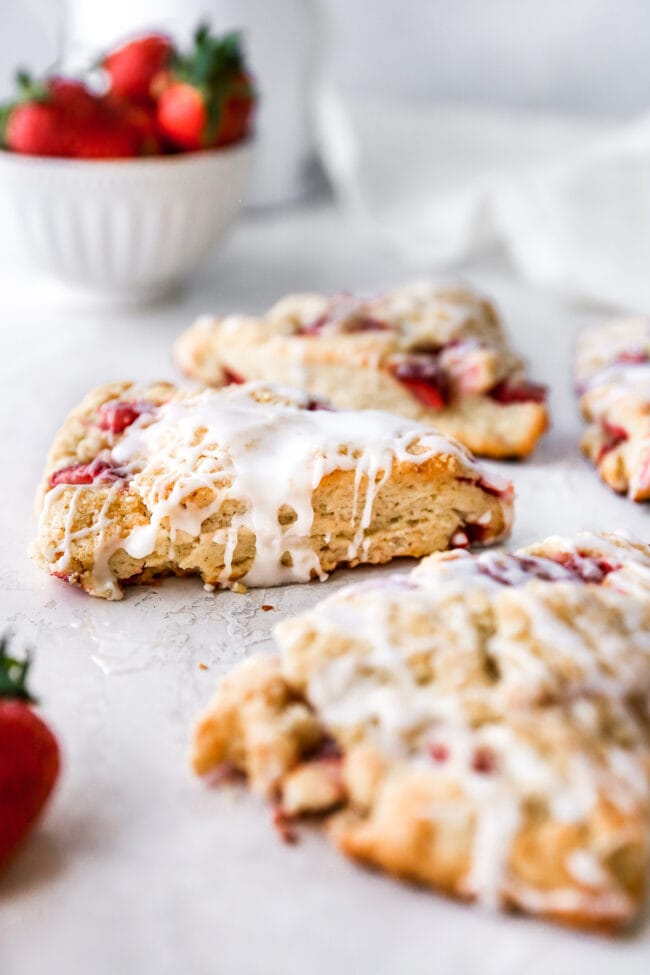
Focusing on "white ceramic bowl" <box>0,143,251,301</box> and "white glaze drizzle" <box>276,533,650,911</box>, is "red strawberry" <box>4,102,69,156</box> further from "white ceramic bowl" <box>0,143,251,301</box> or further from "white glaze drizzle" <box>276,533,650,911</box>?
"white glaze drizzle" <box>276,533,650,911</box>

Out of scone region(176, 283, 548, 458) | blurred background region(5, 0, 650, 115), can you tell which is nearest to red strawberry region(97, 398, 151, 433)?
scone region(176, 283, 548, 458)

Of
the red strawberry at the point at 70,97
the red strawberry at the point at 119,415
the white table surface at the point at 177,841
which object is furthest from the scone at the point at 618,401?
the red strawberry at the point at 70,97

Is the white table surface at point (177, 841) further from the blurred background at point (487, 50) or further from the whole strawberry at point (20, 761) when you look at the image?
the blurred background at point (487, 50)

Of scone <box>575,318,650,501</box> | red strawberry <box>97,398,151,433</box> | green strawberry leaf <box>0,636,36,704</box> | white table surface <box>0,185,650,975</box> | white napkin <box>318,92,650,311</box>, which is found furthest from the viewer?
white napkin <box>318,92,650,311</box>

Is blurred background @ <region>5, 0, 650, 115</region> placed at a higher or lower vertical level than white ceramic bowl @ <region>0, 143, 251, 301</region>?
higher

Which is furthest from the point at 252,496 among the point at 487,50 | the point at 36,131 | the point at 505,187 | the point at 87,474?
the point at 487,50

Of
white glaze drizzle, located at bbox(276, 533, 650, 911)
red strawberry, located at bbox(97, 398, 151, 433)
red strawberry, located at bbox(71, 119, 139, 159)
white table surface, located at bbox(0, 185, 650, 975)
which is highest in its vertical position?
red strawberry, located at bbox(71, 119, 139, 159)

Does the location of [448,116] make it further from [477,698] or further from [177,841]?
[177,841]

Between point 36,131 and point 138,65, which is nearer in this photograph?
point 36,131

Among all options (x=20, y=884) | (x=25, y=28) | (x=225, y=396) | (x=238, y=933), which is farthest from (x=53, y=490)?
(x=25, y=28)
